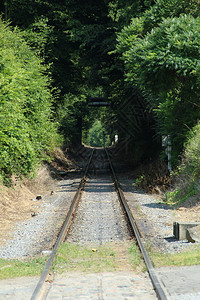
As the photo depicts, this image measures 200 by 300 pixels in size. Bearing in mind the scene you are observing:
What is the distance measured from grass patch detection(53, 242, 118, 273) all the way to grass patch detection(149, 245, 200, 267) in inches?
28.1

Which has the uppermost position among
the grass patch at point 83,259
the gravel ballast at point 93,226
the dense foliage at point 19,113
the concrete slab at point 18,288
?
the dense foliage at point 19,113

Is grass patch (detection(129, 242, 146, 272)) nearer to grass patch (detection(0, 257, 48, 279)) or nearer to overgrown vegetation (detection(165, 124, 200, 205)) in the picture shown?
grass patch (detection(0, 257, 48, 279))

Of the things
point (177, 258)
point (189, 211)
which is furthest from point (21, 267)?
point (189, 211)

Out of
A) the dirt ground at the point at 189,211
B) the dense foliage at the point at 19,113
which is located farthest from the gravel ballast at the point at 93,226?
the dense foliage at the point at 19,113

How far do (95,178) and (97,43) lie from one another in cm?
799

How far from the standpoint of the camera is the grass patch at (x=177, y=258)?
704 cm

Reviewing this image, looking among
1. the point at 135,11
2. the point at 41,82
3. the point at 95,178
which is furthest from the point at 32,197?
the point at 135,11

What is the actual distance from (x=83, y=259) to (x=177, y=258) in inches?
65.4

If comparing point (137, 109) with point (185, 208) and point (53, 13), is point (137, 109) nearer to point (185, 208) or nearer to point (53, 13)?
point (53, 13)

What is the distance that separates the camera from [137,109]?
87.6ft

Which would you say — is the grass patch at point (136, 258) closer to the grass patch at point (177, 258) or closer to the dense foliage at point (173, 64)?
the grass patch at point (177, 258)

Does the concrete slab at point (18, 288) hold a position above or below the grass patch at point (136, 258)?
above

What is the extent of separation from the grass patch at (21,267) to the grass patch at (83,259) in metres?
0.29

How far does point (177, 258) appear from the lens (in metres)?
7.42
